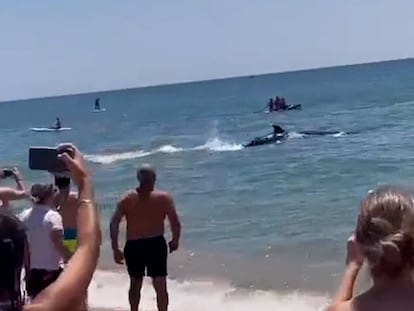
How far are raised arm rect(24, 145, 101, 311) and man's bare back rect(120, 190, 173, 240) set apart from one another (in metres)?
4.27

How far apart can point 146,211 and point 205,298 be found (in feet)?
9.45

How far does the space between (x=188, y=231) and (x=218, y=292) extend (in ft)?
16.0

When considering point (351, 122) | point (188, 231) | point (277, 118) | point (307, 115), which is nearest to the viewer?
point (188, 231)

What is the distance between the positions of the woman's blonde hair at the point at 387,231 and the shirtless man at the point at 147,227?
4257mm

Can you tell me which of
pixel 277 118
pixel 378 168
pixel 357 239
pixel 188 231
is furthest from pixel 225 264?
pixel 277 118

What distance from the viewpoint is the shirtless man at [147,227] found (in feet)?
23.0

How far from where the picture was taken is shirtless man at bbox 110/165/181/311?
702 centimetres

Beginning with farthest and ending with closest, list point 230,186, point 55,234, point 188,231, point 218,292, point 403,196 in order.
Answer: point 230,186 → point 188,231 → point 218,292 → point 55,234 → point 403,196

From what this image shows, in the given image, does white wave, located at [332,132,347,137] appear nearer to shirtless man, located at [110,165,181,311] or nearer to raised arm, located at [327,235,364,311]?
shirtless man, located at [110,165,181,311]

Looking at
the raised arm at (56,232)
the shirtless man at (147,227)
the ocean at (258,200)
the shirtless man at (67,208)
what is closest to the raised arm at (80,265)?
the ocean at (258,200)

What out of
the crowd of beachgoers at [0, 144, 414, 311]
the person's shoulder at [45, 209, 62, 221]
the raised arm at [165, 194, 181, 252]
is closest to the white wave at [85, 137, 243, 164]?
the raised arm at [165, 194, 181, 252]

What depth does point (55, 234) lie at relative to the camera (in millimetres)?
5828

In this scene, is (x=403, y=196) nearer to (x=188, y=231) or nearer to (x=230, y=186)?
(x=188, y=231)

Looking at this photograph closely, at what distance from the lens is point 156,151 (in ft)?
119
